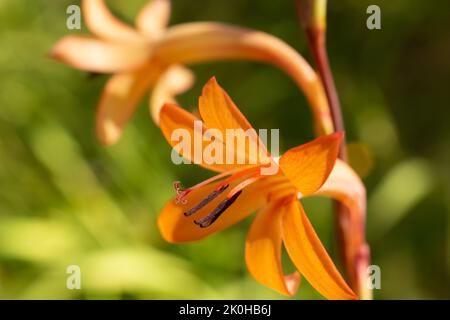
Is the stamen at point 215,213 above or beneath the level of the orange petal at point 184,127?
beneath

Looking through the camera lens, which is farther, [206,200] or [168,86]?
[168,86]

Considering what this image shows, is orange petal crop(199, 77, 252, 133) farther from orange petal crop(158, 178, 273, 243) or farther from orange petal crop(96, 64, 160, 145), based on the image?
orange petal crop(96, 64, 160, 145)

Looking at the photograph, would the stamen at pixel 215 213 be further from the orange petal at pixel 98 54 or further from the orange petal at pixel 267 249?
the orange petal at pixel 98 54

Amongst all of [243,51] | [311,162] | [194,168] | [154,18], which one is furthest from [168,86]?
[194,168]

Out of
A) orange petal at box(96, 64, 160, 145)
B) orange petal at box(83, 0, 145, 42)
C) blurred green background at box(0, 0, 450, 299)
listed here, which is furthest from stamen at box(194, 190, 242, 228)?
blurred green background at box(0, 0, 450, 299)

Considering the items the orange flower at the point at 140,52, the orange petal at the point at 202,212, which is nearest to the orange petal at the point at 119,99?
the orange flower at the point at 140,52

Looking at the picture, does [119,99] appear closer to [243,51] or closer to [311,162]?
[243,51]

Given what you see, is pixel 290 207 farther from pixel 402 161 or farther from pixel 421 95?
pixel 421 95
